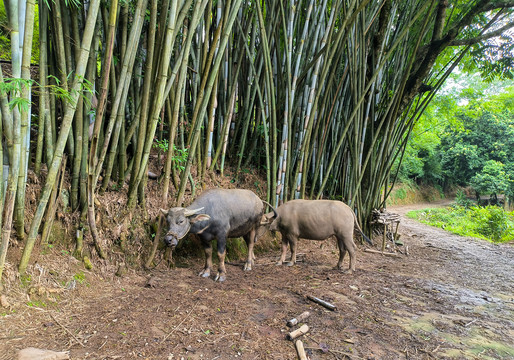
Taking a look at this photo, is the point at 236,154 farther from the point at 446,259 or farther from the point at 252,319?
the point at 446,259

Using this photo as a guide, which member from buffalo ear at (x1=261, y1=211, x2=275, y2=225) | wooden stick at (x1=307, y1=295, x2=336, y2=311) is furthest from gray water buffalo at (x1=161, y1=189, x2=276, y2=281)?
wooden stick at (x1=307, y1=295, x2=336, y2=311)

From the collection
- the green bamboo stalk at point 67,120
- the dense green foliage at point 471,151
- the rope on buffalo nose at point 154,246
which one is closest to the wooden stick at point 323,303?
the rope on buffalo nose at point 154,246

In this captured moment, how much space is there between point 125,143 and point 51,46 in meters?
1.01

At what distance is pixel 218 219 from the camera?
325cm

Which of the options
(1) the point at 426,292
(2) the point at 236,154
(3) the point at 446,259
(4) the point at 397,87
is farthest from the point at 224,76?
(3) the point at 446,259

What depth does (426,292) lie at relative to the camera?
3.24 m

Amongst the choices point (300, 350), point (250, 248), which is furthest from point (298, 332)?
point (250, 248)

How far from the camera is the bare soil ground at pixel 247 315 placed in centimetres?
192

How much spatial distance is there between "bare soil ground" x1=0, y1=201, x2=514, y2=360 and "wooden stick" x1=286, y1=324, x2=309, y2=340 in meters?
0.04

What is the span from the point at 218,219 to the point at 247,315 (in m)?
1.11

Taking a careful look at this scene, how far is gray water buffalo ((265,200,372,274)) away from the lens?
381 cm

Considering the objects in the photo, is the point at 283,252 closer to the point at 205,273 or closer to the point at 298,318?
the point at 205,273

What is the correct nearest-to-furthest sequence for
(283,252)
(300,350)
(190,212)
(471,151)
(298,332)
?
1. (300,350)
2. (298,332)
3. (190,212)
4. (283,252)
5. (471,151)

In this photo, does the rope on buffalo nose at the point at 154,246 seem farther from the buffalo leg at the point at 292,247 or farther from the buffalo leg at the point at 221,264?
the buffalo leg at the point at 292,247
